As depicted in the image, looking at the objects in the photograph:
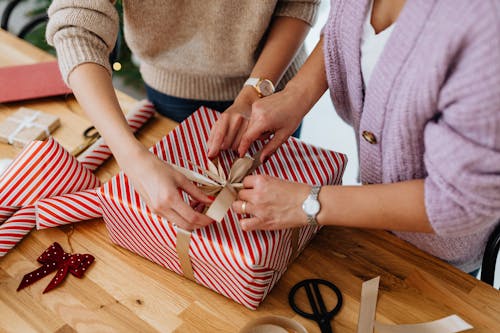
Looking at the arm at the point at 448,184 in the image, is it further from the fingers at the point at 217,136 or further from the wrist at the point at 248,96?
the wrist at the point at 248,96

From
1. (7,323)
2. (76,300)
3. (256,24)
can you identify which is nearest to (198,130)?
(256,24)

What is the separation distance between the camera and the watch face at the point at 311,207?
0.95m

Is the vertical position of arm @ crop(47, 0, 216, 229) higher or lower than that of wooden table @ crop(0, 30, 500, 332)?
higher

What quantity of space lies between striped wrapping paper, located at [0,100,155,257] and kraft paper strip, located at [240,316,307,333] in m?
0.45

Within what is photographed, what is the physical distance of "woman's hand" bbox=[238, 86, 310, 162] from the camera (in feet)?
3.66

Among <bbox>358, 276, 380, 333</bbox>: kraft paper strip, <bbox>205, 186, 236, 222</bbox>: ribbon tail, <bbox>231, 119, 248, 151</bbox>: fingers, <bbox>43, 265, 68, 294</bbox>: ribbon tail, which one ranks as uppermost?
<bbox>231, 119, 248, 151</bbox>: fingers

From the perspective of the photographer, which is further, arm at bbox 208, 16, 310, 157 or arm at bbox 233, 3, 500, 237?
arm at bbox 208, 16, 310, 157

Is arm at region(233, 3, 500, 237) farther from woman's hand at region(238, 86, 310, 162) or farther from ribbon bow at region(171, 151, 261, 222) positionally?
woman's hand at region(238, 86, 310, 162)

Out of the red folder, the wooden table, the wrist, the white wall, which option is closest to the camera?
the wooden table

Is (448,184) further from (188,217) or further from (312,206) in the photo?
(188,217)

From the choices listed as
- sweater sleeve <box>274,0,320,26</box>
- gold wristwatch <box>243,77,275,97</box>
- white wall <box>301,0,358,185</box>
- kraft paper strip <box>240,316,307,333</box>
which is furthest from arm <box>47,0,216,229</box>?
white wall <box>301,0,358,185</box>

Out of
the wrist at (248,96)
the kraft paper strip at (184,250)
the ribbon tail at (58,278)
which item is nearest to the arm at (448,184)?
the kraft paper strip at (184,250)

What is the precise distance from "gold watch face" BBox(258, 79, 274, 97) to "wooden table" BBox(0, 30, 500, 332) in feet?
1.16

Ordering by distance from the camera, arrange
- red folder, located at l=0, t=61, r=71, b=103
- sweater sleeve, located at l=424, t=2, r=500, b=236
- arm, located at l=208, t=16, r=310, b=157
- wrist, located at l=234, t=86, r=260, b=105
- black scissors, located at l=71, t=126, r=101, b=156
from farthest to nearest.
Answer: red folder, located at l=0, t=61, r=71, b=103
black scissors, located at l=71, t=126, r=101, b=156
wrist, located at l=234, t=86, r=260, b=105
arm, located at l=208, t=16, r=310, b=157
sweater sleeve, located at l=424, t=2, r=500, b=236
